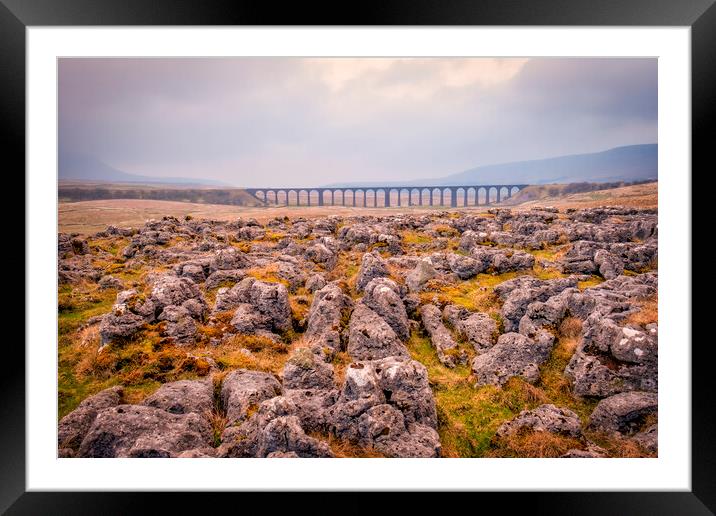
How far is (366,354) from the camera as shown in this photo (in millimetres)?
8742

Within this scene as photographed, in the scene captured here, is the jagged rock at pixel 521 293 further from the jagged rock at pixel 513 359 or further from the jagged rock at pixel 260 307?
the jagged rock at pixel 260 307

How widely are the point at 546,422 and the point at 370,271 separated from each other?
6.53 meters

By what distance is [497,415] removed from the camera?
7.71 meters

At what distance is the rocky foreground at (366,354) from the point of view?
6684 mm

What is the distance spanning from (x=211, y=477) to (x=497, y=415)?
6.01m

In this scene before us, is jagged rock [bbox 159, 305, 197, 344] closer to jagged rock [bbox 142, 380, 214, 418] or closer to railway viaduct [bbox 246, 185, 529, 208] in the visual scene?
jagged rock [bbox 142, 380, 214, 418]

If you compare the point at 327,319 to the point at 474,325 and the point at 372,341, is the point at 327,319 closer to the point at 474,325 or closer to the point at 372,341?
the point at 372,341

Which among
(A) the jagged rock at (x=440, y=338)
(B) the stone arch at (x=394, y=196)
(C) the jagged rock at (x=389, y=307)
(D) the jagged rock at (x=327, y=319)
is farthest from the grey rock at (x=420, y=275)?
(B) the stone arch at (x=394, y=196)

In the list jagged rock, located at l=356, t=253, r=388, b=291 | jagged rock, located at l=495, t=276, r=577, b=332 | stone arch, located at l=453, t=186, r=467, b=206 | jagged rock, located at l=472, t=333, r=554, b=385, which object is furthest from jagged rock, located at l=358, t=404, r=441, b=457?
stone arch, located at l=453, t=186, r=467, b=206
